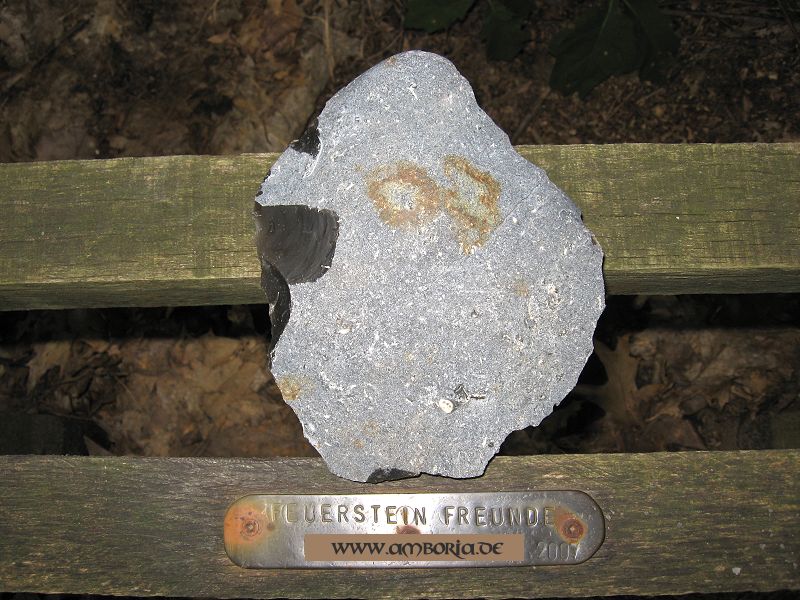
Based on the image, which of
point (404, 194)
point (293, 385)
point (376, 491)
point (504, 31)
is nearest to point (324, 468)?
point (376, 491)

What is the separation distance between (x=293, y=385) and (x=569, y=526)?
605mm

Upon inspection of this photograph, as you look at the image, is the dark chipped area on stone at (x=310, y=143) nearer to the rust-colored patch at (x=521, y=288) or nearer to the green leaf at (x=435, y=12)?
the rust-colored patch at (x=521, y=288)

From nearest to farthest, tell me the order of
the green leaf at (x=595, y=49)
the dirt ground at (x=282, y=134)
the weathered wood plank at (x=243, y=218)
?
the weathered wood plank at (x=243, y=218) < the green leaf at (x=595, y=49) < the dirt ground at (x=282, y=134)

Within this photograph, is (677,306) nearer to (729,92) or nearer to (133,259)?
(729,92)

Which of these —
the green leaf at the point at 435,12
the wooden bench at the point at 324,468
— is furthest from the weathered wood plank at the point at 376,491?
the green leaf at the point at 435,12

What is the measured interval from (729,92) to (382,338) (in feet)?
6.63

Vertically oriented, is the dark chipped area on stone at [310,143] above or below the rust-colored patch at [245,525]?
above

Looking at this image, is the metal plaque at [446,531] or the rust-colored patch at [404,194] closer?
the rust-colored patch at [404,194]

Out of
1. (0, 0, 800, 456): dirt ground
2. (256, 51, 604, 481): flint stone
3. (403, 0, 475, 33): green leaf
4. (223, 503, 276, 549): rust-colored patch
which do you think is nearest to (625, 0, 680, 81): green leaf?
(0, 0, 800, 456): dirt ground

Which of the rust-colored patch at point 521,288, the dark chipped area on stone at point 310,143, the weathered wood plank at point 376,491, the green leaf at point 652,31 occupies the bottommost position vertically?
the weathered wood plank at point 376,491

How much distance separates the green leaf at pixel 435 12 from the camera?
236 centimetres

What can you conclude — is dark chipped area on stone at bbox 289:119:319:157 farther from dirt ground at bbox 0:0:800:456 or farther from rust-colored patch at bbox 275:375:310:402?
dirt ground at bbox 0:0:800:456

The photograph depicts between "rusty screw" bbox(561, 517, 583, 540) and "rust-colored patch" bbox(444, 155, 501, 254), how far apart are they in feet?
1.91

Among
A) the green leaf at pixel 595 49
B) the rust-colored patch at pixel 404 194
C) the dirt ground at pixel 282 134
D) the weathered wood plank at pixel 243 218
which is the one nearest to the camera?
the rust-colored patch at pixel 404 194
